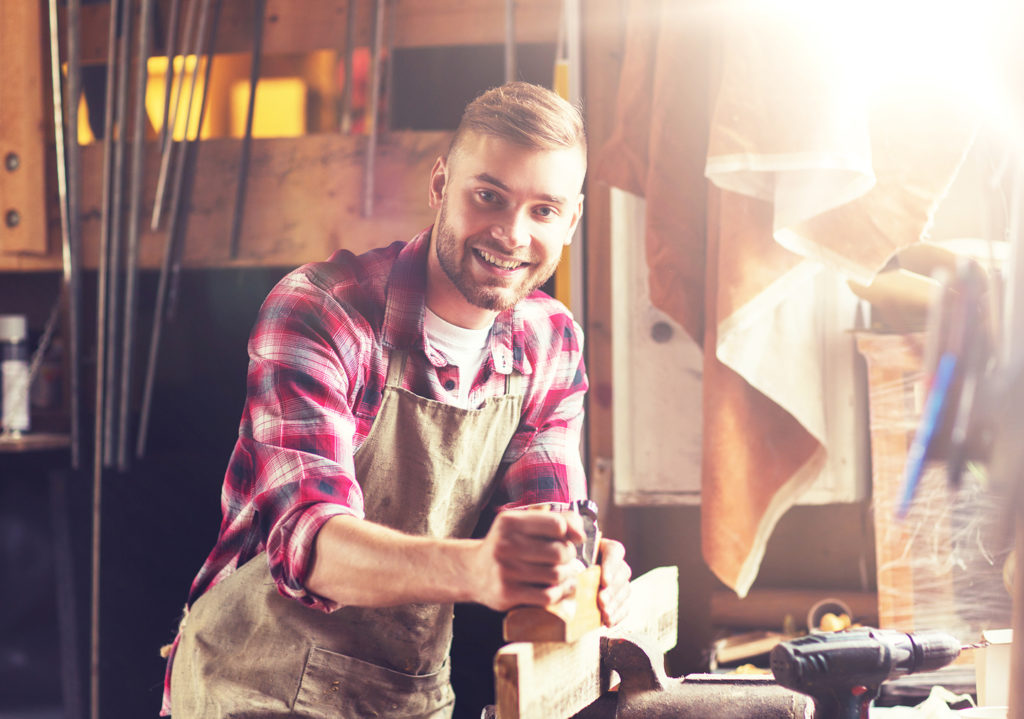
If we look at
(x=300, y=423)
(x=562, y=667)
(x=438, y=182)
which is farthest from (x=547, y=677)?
(x=438, y=182)

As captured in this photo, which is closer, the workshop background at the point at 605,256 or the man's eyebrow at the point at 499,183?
the man's eyebrow at the point at 499,183

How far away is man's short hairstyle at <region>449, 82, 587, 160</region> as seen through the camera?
1.00 meters

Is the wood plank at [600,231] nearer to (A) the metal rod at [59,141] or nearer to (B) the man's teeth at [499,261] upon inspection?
(B) the man's teeth at [499,261]

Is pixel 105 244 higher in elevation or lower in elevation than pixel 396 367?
higher

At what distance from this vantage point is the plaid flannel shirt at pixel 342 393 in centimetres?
91

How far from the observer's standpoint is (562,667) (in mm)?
789

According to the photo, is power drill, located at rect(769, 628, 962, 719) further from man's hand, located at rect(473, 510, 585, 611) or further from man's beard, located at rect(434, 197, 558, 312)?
man's beard, located at rect(434, 197, 558, 312)

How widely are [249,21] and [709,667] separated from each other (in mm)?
1475

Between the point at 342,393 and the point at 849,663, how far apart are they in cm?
54

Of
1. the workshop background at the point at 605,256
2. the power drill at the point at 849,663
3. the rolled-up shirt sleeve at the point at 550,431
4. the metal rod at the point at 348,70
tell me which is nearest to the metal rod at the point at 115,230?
the workshop background at the point at 605,256

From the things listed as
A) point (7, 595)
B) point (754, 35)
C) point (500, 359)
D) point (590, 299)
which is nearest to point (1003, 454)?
point (500, 359)

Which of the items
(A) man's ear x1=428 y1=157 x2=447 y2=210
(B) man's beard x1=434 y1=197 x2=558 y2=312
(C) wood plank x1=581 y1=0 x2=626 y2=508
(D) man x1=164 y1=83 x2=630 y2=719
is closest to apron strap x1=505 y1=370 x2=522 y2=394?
(D) man x1=164 y1=83 x2=630 y2=719

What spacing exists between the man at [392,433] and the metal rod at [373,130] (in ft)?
2.19

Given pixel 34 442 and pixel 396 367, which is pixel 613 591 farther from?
pixel 34 442
